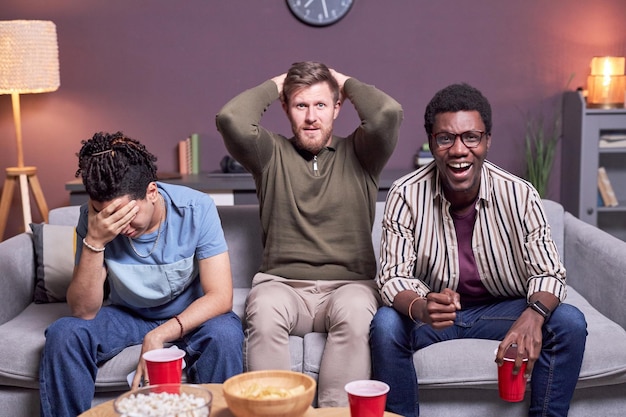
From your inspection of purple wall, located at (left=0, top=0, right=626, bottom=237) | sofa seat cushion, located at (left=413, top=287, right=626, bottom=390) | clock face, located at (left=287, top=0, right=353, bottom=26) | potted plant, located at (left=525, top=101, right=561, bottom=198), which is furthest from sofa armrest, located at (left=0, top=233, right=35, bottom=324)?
potted plant, located at (left=525, top=101, right=561, bottom=198)

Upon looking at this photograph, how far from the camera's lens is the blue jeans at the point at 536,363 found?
2186mm

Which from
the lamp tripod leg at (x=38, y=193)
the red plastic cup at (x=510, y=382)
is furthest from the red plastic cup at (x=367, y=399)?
the lamp tripod leg at (x=38, y=193)

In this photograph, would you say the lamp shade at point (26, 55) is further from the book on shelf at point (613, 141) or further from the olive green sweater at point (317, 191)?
the book on shelf at point (613, 141)

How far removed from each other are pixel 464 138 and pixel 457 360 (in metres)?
0.61

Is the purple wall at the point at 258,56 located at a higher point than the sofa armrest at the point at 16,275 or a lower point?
higher

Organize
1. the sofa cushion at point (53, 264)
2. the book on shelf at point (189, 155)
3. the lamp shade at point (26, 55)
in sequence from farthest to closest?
the book on shelf at point (189, 155)
the lamp shade at point (26, 55)
the sofa cushion at point (53, 264)

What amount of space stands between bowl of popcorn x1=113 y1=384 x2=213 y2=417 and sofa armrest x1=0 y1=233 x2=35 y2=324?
122cm

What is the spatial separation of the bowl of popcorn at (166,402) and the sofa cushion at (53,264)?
1305 mm

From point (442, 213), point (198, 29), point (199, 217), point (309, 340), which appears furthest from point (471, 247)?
point (198, 29)

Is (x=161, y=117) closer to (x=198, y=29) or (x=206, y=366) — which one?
(x=198, y=29)

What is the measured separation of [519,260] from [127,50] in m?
2.73

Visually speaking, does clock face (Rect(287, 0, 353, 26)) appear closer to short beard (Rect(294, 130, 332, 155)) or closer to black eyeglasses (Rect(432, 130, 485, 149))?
short beard (Rect(294, 130, 332, 155))

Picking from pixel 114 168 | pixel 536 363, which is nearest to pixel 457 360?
pixel 536 363

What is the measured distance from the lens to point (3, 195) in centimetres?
418
